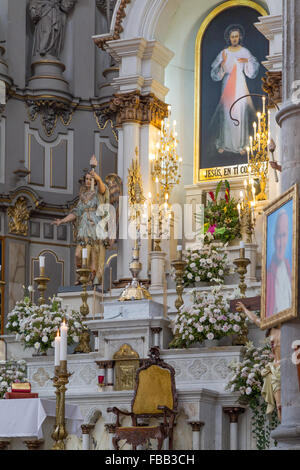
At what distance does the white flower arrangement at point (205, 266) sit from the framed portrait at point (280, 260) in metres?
6.85

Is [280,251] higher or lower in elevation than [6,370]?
higher

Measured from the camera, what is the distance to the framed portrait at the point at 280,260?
755 centimetres

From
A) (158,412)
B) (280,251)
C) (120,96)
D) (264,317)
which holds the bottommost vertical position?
(158,412)

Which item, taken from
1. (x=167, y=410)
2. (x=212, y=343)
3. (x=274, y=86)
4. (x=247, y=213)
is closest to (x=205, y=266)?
(x=247, y=213)

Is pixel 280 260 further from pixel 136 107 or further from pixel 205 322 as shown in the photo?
pixel 136 107

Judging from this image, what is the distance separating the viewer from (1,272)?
18.6m

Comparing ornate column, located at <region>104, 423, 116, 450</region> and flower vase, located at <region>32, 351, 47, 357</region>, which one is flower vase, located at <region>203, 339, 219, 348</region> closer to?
ornate column, located at <region>104, 423, 116, 450</region>

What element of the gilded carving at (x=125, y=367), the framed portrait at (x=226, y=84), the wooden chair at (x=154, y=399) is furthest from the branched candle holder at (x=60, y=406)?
the framed portrait at (x=226, y=84)

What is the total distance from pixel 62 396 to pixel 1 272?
9.97 metres

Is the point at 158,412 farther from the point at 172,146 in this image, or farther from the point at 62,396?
the point at 172,146

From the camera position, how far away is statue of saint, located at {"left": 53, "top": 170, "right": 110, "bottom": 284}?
16.9 meters

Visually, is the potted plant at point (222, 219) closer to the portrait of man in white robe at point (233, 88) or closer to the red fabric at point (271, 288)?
the portrait of man in white robe at point (233, 88)

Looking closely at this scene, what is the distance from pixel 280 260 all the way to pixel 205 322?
504 centimetres

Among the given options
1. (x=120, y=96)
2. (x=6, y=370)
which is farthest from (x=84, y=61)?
(x=6, y=370)
